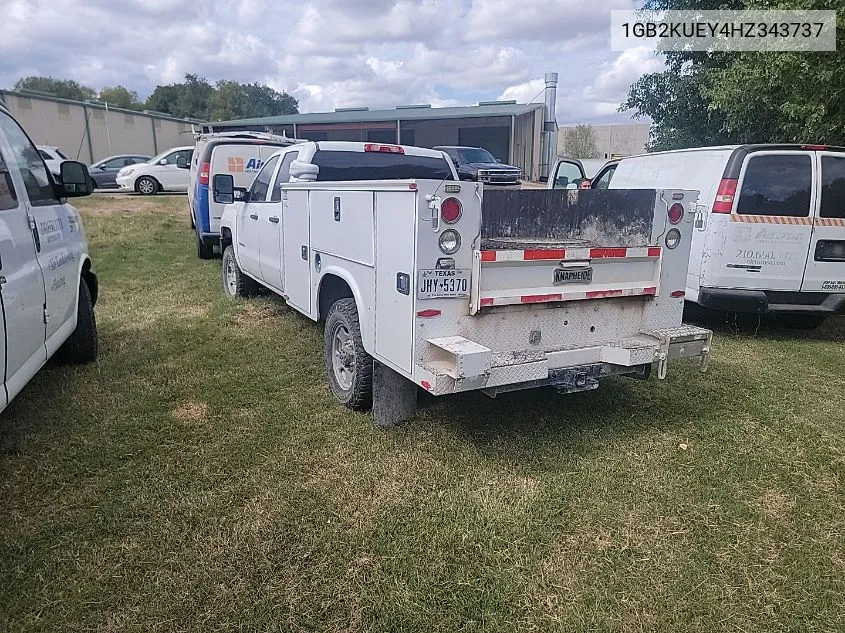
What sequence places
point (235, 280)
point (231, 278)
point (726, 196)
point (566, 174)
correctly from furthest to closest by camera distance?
1. point (566, 174)
2. point (231, 278)
3. point (235, 280)
4. point (726, 196)

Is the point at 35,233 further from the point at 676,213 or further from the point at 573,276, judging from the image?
the point at 676,213

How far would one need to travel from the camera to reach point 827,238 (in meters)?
6.13

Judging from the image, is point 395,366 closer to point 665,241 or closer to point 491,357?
point 491,357

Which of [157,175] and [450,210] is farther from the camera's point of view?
[157,175]

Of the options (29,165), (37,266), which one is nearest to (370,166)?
(29,165)

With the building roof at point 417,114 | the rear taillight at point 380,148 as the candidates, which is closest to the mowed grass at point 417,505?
the rear taillight at point 380,148

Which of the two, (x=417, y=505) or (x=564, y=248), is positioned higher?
(x=564, y=248)

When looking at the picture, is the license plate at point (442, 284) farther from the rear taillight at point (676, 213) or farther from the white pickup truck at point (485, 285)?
the rear taillight at point (676, 213)

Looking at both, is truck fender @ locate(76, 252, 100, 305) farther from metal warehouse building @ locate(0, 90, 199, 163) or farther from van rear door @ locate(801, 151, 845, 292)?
metal warehouse building @ locate(0, 90, 199, 163)

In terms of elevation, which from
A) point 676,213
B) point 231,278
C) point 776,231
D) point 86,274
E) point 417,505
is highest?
point 676,213

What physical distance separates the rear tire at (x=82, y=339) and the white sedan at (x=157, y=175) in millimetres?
15481

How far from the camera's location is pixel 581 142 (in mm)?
46062

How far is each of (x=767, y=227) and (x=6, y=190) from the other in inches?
248

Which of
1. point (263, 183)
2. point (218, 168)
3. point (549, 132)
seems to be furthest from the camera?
point (549, 132)
